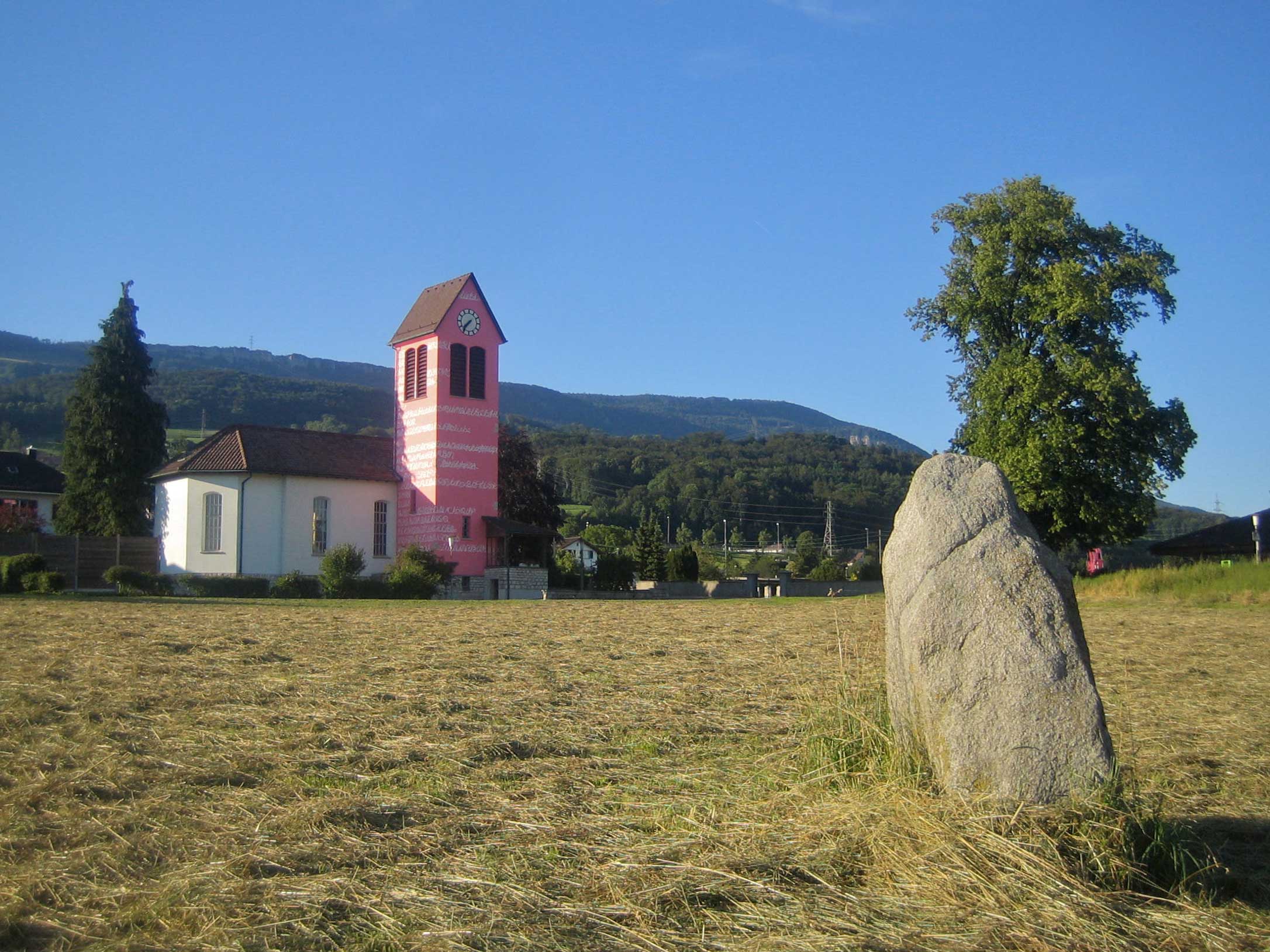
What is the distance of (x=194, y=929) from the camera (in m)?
3.46

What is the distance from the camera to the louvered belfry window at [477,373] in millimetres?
44000

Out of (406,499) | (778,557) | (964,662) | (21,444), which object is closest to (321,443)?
(406,499)

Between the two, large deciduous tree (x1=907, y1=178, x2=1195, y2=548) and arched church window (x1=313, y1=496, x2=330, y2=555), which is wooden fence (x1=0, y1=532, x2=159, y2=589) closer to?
arched church window (x1=313, y1=496, x2=330, y2=555)

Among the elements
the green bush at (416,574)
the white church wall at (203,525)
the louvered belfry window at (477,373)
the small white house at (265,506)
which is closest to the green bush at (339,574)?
the green bush at (416,574)

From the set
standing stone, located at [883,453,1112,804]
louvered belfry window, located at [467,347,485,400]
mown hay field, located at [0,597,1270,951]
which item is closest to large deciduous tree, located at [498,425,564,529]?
louvered belfry window, located at [467,347,485,400]

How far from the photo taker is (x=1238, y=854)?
4.48m

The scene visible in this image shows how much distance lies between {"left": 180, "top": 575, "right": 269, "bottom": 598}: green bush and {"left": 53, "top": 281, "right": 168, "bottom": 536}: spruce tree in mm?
17349

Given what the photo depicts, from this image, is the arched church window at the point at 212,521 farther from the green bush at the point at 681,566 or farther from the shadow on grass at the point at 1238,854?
the shadow on grass at the point at 1238,854

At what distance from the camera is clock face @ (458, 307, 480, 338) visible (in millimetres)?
43812

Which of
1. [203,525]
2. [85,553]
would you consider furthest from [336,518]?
[85,553]

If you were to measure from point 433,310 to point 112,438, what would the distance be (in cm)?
1761

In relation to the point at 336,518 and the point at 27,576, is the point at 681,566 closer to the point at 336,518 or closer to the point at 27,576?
the point at 336,518

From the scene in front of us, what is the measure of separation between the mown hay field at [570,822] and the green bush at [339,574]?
954 inches

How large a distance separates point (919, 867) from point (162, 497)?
4475 centimetres
